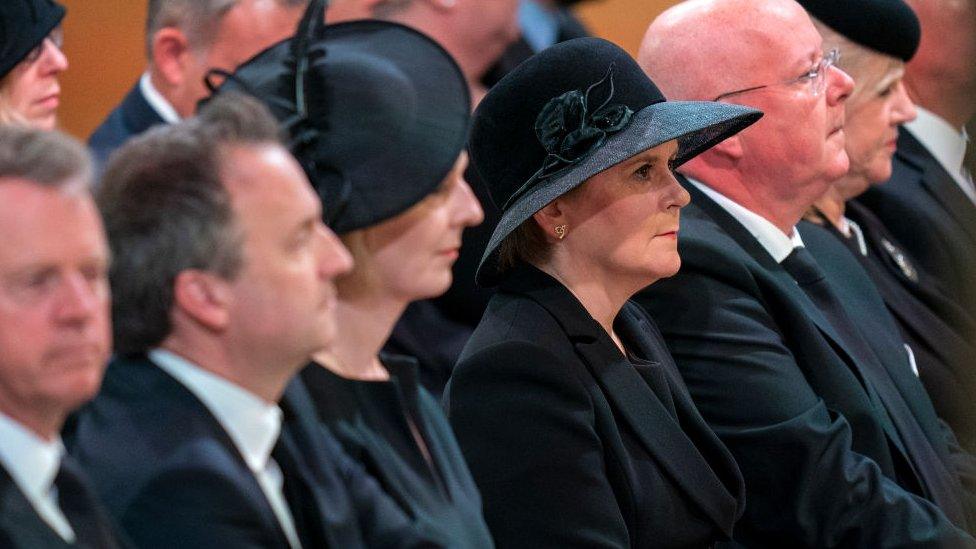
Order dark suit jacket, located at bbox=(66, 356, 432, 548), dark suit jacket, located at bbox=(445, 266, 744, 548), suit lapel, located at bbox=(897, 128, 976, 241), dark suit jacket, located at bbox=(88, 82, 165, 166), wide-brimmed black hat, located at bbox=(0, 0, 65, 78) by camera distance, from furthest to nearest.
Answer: suit lapel, located at bbox=(897, 128, 976, 241)
dark suit jacket, located at bbox=(88, 82, 165, 166)
wide-brimmed black hat, located at bbox=(0, 0, 65, 78)
dark suit jacket, located at bbox=(445, 266, 744, 548)
dark suit jacket, located at bbox=(66, 356, 432, 548)

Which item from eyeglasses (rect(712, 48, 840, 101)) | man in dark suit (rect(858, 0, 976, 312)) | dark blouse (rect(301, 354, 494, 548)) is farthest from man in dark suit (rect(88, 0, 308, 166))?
man in dark suit (rect(858, 0, 976, 312))

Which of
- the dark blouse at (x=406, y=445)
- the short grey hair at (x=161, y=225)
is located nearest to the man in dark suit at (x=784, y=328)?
the dark blouse at (x=406, y=445)

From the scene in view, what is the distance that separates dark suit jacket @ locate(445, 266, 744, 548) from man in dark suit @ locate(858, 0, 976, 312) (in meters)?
1.75

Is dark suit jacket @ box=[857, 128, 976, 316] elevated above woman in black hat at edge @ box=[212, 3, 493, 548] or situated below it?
below

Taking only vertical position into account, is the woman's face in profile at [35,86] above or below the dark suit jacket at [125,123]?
above

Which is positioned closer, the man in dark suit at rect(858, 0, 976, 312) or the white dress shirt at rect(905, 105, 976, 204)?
the man in dark suit at rect(858, 0, 976, 312)

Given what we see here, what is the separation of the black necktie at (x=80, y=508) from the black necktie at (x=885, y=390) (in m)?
1.95

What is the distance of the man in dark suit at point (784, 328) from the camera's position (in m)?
2.91

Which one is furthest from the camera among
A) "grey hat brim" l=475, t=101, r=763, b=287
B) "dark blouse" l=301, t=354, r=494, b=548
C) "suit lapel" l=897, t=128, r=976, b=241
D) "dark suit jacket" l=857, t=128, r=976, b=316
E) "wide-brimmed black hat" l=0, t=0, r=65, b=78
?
"suit lapel" l=897, t=128, r=976, b=241

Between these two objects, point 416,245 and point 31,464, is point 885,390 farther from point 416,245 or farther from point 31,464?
point 31,464

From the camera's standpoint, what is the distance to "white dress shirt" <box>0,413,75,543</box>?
1.61 meters

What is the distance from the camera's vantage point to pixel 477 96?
3.74 m

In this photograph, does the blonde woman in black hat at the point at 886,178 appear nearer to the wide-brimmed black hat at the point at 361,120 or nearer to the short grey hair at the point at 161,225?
the wide-brimmed black hat at the point at 361,120

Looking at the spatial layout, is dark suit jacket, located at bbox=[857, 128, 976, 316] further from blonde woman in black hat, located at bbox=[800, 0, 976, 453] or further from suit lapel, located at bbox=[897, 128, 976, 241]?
blonde woman in black hat, located at bbox=[800, 0, 976, 453]
